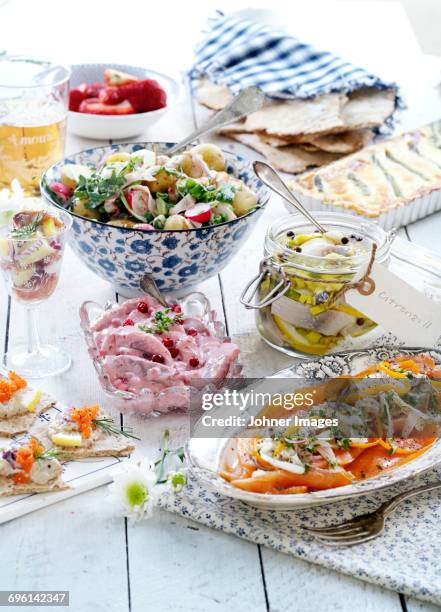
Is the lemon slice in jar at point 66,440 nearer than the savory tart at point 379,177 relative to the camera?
Yes

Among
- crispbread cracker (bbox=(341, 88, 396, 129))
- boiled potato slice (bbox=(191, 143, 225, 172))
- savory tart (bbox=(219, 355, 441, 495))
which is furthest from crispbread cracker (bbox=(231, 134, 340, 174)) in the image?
savory tart (bbox=(219, 355, 441, 495))

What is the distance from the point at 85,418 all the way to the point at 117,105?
4.64ft

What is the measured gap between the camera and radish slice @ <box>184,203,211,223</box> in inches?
72.6

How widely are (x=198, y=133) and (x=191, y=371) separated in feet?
2.41

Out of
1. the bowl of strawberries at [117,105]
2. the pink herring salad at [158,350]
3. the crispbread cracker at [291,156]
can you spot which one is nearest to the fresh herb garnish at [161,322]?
the pink herring salad at [158,350]

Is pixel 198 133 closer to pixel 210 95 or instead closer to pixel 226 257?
pixel 226 257

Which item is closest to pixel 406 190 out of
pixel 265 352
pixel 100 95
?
pixel 265 352

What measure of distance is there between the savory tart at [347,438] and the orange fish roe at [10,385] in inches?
16.0

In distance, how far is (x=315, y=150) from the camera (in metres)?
2.65

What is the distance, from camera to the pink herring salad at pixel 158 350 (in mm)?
1613

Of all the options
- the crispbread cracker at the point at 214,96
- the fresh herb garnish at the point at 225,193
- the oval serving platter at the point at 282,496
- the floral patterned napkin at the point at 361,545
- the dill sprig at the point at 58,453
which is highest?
the fresh herb garnish at the point at 225,193

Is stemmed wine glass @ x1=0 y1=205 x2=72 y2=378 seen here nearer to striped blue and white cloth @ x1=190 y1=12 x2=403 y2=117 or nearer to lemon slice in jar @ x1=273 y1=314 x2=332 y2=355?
lemon slice in jar @ x1=273 y1=314 x2=332 y2=355

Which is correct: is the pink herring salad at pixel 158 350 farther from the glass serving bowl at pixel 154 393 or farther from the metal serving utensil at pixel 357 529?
the metal serving utensil at pixel 357 529

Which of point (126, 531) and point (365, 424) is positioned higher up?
point (365, 424)
